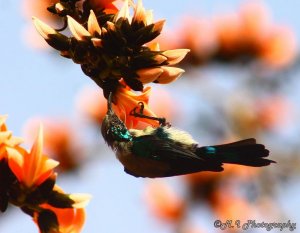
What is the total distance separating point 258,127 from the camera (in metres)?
2.91

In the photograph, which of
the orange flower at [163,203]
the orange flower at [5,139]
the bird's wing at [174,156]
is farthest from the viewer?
the orange flower at [163,203]

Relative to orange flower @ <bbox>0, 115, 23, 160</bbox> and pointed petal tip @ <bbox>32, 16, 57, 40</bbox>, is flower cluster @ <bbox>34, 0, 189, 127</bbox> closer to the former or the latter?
pointed petal tip @ <bbox>32, 16, 57, 40</bbox>

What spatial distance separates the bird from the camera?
1304 mm

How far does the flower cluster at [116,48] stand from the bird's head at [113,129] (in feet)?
0.34

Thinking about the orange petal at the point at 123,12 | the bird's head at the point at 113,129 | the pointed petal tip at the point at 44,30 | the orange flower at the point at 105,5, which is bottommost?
the bird's head at the point at 113,129

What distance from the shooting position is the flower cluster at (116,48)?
1.16 metres

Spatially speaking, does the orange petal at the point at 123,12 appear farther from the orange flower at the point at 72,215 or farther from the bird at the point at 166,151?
the orange flower at the point at 72,215

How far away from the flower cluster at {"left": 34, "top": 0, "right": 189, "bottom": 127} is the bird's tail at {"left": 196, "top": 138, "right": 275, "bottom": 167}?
7.8 inches

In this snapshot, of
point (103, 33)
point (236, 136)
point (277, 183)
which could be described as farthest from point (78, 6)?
point (236, 136)

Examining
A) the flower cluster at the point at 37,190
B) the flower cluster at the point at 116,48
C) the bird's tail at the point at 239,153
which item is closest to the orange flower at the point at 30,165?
the flower cluster at the point at 37,190

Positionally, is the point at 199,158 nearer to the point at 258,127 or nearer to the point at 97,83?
the point at 97,83

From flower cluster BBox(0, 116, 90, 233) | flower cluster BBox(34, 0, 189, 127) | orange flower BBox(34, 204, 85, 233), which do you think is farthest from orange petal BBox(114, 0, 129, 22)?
orange flower BBox(34, 204, 85, 233)

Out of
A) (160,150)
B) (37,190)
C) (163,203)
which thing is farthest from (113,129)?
(163,203)

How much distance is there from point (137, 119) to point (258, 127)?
168 centimetres
